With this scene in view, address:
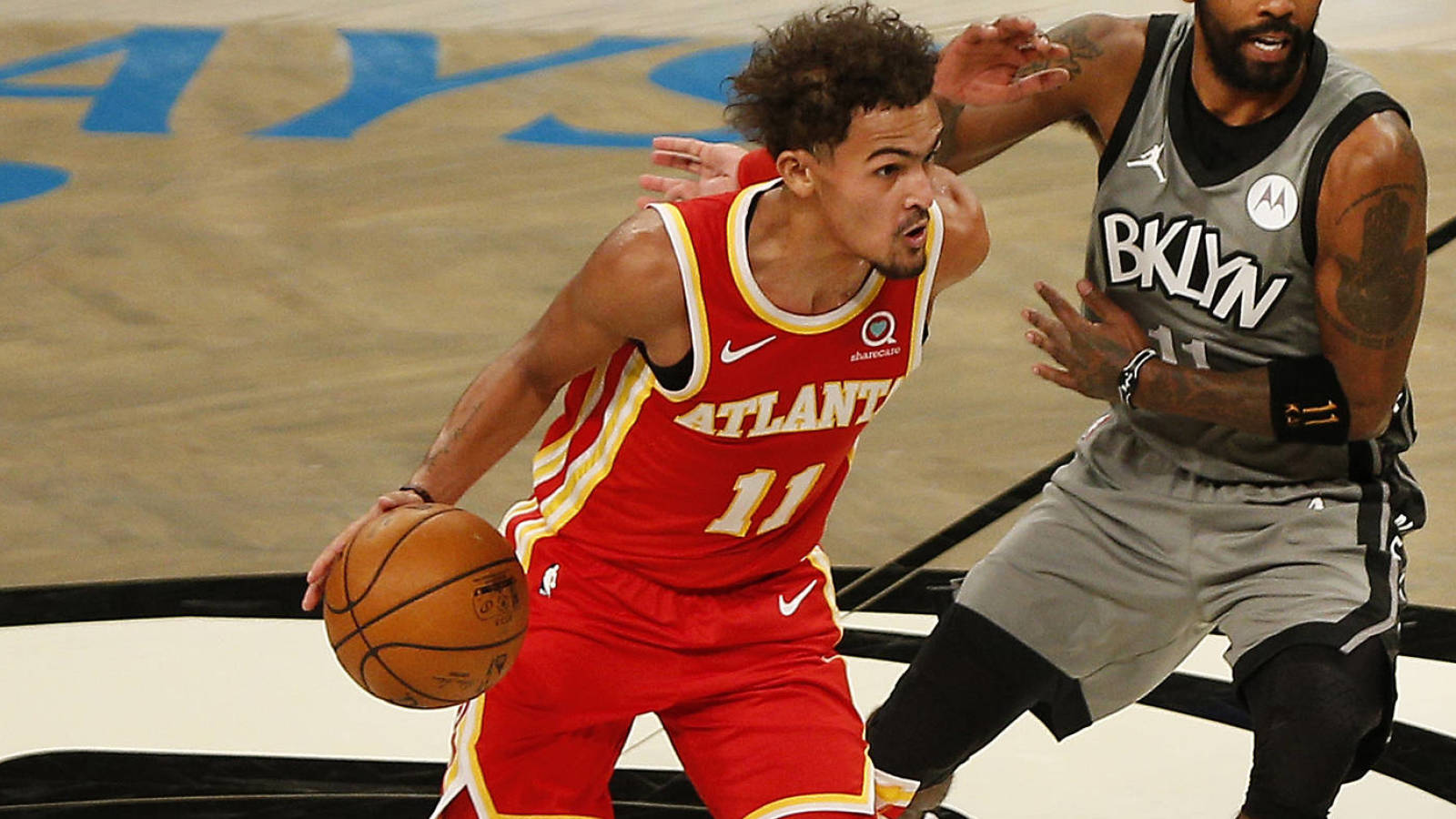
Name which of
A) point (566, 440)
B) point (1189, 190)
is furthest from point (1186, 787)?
point (566, 440)

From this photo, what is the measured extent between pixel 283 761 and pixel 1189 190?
2.34 m

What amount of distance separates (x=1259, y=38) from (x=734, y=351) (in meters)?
1.09

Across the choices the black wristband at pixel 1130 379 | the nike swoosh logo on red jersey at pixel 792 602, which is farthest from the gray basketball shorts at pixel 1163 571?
the nike swoosh logo on red jersey at pixel 792 602

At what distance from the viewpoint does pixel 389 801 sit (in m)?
4.30

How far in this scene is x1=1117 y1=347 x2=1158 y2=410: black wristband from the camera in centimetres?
359

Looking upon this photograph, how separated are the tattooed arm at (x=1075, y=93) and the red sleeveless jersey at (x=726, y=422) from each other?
60cm

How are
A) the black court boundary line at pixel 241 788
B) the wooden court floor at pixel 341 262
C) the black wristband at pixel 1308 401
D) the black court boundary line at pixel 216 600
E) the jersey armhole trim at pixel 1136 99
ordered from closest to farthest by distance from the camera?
1. the black wristband at pixel 1308 401
2. the jersey armhole trim at pixel 1136 99
3. the black court boundary line at pixel 241 788
4. the black court boundary line at pixel 216 600
5. the wooden court floor at pixel 341 262

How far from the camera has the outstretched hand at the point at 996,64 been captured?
3.73 meters

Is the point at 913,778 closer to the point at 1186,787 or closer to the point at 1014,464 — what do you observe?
the point at 1186,787

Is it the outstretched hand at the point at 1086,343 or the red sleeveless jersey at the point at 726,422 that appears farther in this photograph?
the outstretched hand at the point at 1086,343

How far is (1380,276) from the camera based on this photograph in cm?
344

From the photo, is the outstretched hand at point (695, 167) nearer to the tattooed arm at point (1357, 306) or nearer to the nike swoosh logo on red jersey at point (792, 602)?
the tattooed arm at point (1357, 306)

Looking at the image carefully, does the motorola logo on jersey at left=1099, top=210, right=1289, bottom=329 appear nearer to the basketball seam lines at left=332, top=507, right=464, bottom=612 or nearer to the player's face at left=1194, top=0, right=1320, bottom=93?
the player's face at left=1194, top=0, right=1320, bottom=93

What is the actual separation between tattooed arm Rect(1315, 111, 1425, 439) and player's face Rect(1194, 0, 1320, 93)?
0.17m
